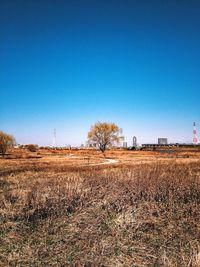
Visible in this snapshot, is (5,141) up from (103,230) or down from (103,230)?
up

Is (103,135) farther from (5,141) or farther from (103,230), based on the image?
(103,230)

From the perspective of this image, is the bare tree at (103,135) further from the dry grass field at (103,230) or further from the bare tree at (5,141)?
the dry grass field at (103,230)

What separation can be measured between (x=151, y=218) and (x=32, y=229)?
3623 millimetres

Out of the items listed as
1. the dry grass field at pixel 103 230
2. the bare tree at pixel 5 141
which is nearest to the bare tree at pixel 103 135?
the bare tree at pixel 5 141

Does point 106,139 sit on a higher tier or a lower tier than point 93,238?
higher

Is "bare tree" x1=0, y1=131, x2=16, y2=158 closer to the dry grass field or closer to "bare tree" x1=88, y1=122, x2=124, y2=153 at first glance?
"bare tree" x1=88, y1=122, x2=124, y2=153

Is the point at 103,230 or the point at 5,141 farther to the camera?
the point at 5,141

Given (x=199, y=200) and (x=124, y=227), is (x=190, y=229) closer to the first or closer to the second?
(x=124, y=227)

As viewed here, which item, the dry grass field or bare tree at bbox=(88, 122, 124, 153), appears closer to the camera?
the dry grass field

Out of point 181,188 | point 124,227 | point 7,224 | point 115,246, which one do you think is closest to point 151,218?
point 124,227

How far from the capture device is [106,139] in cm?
6331

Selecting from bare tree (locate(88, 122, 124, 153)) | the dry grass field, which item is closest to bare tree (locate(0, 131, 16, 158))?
bare tree (locate(88, 122, 124, 153))

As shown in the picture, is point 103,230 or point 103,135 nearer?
point 103,230

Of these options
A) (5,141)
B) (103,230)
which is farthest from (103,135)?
(103,230)
